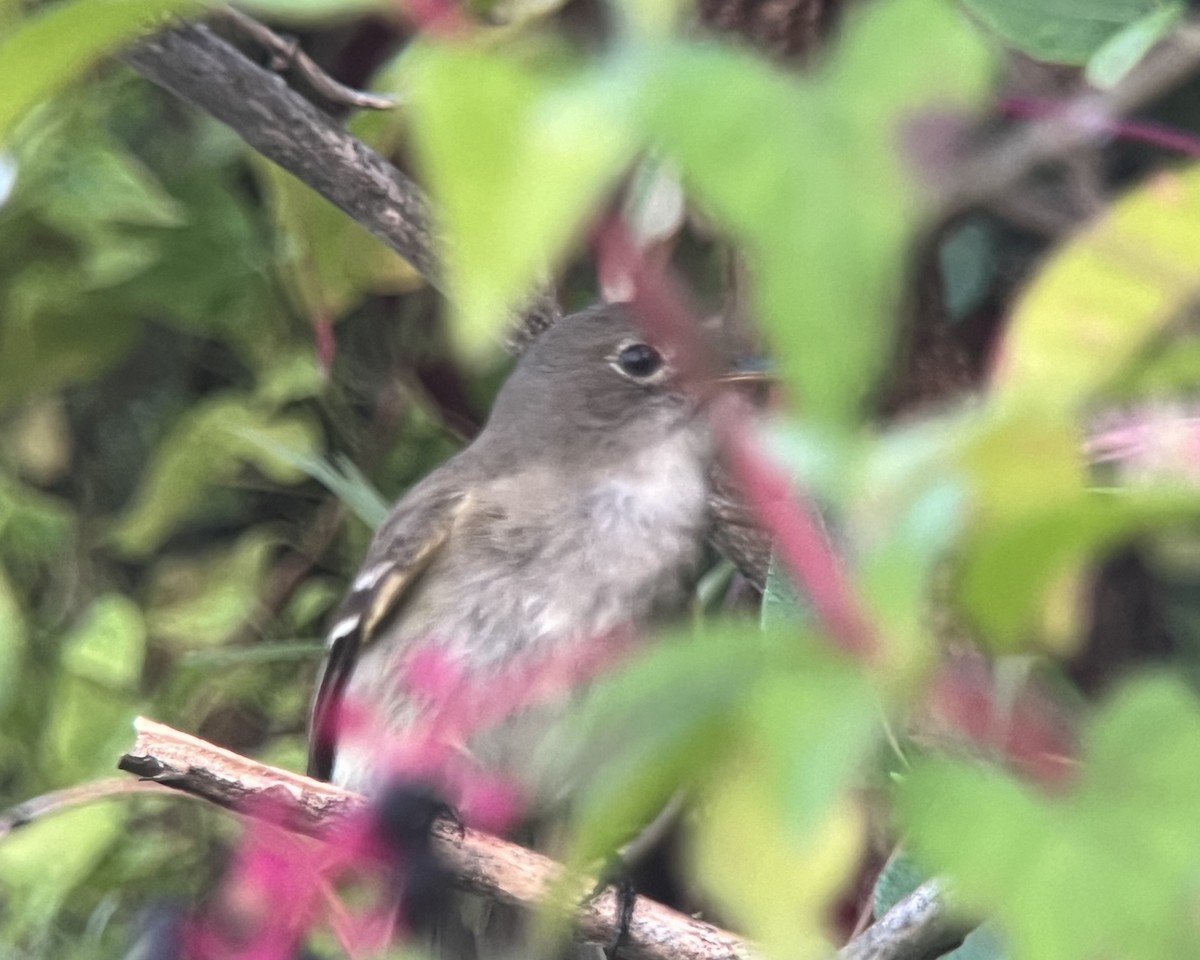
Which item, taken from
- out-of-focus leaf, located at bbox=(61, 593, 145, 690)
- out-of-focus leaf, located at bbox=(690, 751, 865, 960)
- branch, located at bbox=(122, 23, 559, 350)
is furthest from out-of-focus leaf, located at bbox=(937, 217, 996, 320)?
out-of-focus leaf, located at bbox=(690, 751, 865, 960)

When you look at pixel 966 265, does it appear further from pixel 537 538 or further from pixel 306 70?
pixel 306 70

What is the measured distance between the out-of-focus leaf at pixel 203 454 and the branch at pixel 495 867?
2.29ft

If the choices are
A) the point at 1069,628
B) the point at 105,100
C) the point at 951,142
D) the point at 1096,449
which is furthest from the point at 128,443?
the point at 951,142

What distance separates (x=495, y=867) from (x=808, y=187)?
40.5 inches

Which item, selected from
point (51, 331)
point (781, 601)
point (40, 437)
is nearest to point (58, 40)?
point (781, 601)

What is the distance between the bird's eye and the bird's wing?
0.24 meters

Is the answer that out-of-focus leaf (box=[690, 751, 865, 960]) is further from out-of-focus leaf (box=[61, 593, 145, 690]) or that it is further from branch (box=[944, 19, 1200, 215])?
out-of-focus leaf (box=[61, 593, 145, 690])

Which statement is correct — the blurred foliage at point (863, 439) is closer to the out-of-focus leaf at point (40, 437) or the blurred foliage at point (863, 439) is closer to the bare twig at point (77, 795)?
the bare twig at point (77, 795)

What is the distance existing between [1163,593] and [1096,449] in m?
1.11

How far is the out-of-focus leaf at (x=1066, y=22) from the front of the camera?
944 mm

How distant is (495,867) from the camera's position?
133 centimetres

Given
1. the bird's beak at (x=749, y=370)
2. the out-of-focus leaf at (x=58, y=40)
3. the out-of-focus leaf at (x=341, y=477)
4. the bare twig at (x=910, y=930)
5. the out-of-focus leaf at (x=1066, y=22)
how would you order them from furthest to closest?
1. the out-of-focus leaf at (x=341, y=477)
2. the bird's beak at (x=749, y=370)
3. the bare twig at (x=910, y=930)
4. the out-of-focus leaf at (x=1066, y=22)
5. the out-of-focus leaf at (x=58, y=40)

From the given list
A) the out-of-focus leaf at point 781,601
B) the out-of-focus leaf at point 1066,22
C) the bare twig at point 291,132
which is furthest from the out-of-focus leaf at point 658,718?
the bare twig at point 291,132

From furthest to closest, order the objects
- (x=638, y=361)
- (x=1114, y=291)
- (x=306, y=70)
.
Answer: (x=638, y=361)
(x=306, y=70)
(x=1114, y=291)
